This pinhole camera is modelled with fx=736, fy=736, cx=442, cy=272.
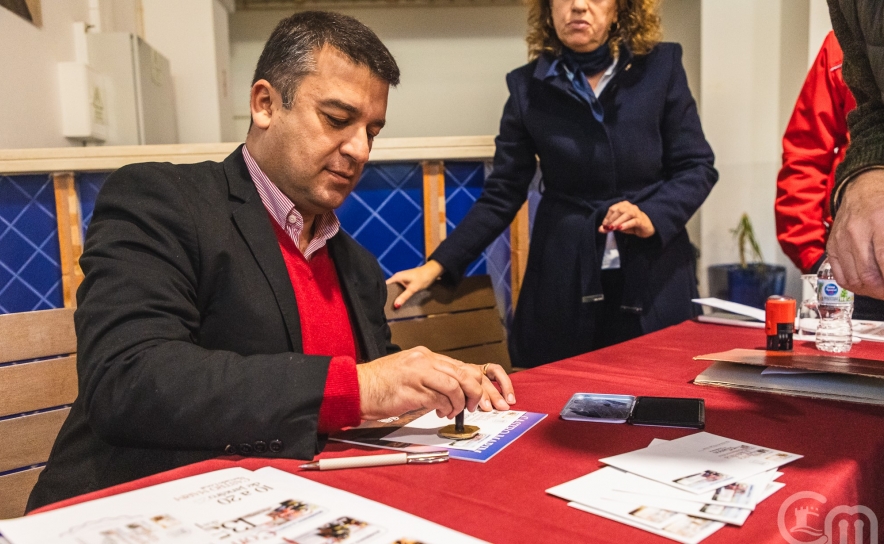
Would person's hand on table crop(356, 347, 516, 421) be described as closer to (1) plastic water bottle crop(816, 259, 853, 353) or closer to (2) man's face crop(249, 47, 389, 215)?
(2) man's face crop(249, 47, 389, 215)

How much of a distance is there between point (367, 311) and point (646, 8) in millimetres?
1213

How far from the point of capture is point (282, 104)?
131cm

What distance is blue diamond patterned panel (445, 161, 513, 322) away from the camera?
2.72 m

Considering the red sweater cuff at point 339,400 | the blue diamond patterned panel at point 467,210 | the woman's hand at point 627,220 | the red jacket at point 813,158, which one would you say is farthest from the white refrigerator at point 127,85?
the red sweater cuff at point 339,400

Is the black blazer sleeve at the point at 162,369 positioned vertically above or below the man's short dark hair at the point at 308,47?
below

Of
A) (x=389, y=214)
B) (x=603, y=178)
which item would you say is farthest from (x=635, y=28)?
(x=389, y=214)

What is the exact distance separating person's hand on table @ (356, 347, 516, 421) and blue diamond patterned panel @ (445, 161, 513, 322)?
5.64ft

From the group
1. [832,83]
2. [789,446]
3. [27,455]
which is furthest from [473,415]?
[832,83]

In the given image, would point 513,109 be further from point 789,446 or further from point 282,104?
point 789,446

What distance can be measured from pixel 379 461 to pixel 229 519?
0.21m

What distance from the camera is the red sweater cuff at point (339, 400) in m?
0.93

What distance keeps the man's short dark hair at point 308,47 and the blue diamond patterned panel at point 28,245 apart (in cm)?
138

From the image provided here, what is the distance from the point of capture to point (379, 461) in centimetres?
85

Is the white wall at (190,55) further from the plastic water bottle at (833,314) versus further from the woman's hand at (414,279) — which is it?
the plastic water bottle at (833,314)
